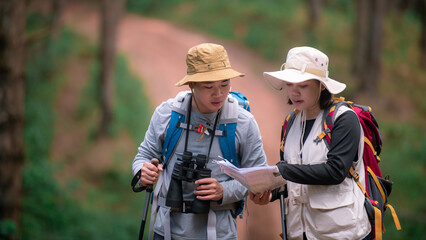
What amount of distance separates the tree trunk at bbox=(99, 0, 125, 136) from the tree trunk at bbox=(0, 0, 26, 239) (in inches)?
257

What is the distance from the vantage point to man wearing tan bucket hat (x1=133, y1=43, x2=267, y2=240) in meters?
3.16

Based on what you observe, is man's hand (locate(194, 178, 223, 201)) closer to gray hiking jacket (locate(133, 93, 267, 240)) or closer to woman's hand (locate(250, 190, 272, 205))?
gray hiking jacket (locate(133, 93, 267, 240))

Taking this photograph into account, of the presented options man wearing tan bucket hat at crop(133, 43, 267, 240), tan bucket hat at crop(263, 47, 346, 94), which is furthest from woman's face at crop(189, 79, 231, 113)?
tan bucket hat at crop(263, 47, 346, 94)

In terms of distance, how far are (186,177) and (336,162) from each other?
0.97 meters

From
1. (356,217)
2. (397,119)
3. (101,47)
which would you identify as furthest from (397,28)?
(356,217)

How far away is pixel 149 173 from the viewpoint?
3.19 meters

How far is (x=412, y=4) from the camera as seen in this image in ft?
83.5

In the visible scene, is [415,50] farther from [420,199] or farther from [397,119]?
[420,199]

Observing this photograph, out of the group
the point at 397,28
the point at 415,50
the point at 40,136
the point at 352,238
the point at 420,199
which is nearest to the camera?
the point at 352,238

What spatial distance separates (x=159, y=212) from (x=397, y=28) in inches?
887

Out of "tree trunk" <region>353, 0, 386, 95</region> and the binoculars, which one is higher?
"tree trunk" <region>353, 0, 386, 95</region>

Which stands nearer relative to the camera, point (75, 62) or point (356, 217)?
point (356, 217)

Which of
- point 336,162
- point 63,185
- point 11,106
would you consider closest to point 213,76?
point 336,162

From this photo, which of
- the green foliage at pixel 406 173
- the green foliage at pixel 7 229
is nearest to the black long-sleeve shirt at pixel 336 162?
the green foliage at pixel 7 229
